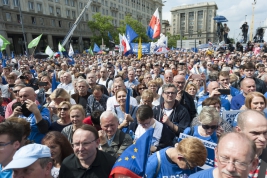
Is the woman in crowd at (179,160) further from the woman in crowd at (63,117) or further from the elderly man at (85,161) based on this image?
the woman in crowd at (63,117)

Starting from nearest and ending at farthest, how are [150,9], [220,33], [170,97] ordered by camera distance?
[170,97], [220,33], [150,9]

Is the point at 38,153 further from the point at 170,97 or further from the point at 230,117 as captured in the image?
the point at 230,117

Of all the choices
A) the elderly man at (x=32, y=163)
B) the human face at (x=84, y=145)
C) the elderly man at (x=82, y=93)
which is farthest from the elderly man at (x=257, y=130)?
the elderly man at (x=82, y=93)

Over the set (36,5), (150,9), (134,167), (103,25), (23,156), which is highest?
(150,9)

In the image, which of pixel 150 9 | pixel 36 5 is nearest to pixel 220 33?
pixel 36 5

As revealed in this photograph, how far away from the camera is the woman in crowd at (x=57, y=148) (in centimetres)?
230

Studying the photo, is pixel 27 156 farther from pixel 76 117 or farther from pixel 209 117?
pixel 209 117

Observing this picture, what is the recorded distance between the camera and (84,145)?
2.12 metres

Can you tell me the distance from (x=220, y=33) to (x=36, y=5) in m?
33.6

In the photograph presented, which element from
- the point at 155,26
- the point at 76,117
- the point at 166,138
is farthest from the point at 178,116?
the point at 155,26

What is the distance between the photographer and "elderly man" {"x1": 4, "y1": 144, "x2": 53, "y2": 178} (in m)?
1.69

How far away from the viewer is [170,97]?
338cm

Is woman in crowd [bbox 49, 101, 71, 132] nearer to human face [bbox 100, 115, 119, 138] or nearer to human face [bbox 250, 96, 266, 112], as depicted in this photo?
human face [bbox 100, 115, 119, 138]

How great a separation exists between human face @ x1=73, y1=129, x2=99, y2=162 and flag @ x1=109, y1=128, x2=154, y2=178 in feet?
1.26
